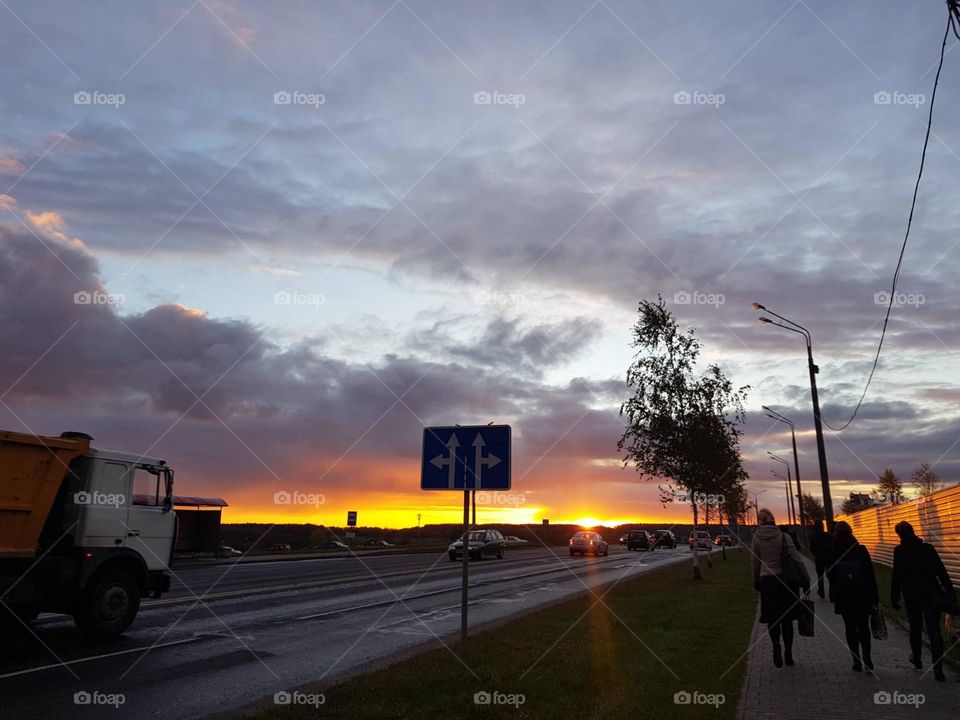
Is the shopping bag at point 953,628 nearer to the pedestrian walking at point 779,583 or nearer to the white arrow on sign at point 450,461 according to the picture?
the pedestrian walking at point 779,583

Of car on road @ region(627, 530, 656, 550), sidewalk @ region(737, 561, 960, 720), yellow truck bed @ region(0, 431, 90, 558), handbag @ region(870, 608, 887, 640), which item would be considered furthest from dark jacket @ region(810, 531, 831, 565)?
car on road @ region(627, 530, 656, 550)

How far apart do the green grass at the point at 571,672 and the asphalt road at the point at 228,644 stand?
84 centimetres

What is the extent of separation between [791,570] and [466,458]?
4671mm

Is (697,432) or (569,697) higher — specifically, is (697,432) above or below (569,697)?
above

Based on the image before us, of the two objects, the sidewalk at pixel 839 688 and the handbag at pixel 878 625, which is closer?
the sidewalk at pixel 839 688

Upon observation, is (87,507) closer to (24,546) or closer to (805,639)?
(24,546)

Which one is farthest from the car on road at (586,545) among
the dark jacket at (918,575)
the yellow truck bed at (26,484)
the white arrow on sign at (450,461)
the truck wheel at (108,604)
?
the white arrow on sign at (450,461)

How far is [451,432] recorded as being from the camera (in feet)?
29.0

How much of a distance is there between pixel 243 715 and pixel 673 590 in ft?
53.3

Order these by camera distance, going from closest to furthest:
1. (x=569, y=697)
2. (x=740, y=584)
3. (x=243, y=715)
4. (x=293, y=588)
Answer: (x=243, y=715), (x=569, y=697), (x=293, y=588), (x=740, y=584)

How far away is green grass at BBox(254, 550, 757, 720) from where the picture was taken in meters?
6.88

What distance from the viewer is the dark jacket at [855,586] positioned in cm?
902

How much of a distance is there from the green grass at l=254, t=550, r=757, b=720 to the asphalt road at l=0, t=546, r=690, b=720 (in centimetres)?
84

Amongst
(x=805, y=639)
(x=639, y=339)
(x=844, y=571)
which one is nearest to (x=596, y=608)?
(x=805, y=639)
